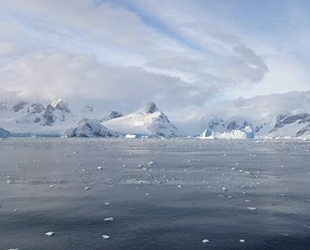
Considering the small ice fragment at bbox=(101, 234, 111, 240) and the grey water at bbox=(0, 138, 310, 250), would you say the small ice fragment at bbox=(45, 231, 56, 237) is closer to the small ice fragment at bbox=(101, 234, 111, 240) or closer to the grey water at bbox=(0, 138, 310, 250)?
the grey water at bbox=(0, 138, 310, 250)

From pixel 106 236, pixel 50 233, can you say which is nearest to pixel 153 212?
pixel 106 236

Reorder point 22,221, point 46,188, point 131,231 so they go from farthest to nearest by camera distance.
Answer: point 46,188
point 22,221
point 131,231

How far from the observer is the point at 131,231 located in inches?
713

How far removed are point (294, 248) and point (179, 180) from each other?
18.9 m

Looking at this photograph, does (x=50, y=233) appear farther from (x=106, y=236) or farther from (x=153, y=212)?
(x=153, y=212)

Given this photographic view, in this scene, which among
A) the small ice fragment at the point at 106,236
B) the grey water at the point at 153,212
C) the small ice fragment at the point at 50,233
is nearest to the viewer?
the grey water at the point at 153,212

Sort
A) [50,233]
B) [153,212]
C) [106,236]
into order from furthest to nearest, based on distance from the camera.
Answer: [153,212]
[50,233]
[106,236]

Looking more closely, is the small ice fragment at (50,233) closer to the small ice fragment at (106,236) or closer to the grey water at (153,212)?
the grey water at (153,212)

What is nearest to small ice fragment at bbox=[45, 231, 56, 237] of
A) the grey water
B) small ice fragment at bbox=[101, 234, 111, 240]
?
the grey water

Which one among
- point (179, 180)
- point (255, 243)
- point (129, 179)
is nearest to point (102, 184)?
point (129, 179)

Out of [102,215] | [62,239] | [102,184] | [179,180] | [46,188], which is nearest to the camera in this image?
[62,239]

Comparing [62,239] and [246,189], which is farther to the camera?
[246,189]

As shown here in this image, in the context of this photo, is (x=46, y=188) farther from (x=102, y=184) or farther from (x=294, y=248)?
(x=294, y=248)

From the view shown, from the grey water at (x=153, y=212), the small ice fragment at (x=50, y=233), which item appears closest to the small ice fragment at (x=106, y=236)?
the grey water at (x=153, y=212)
